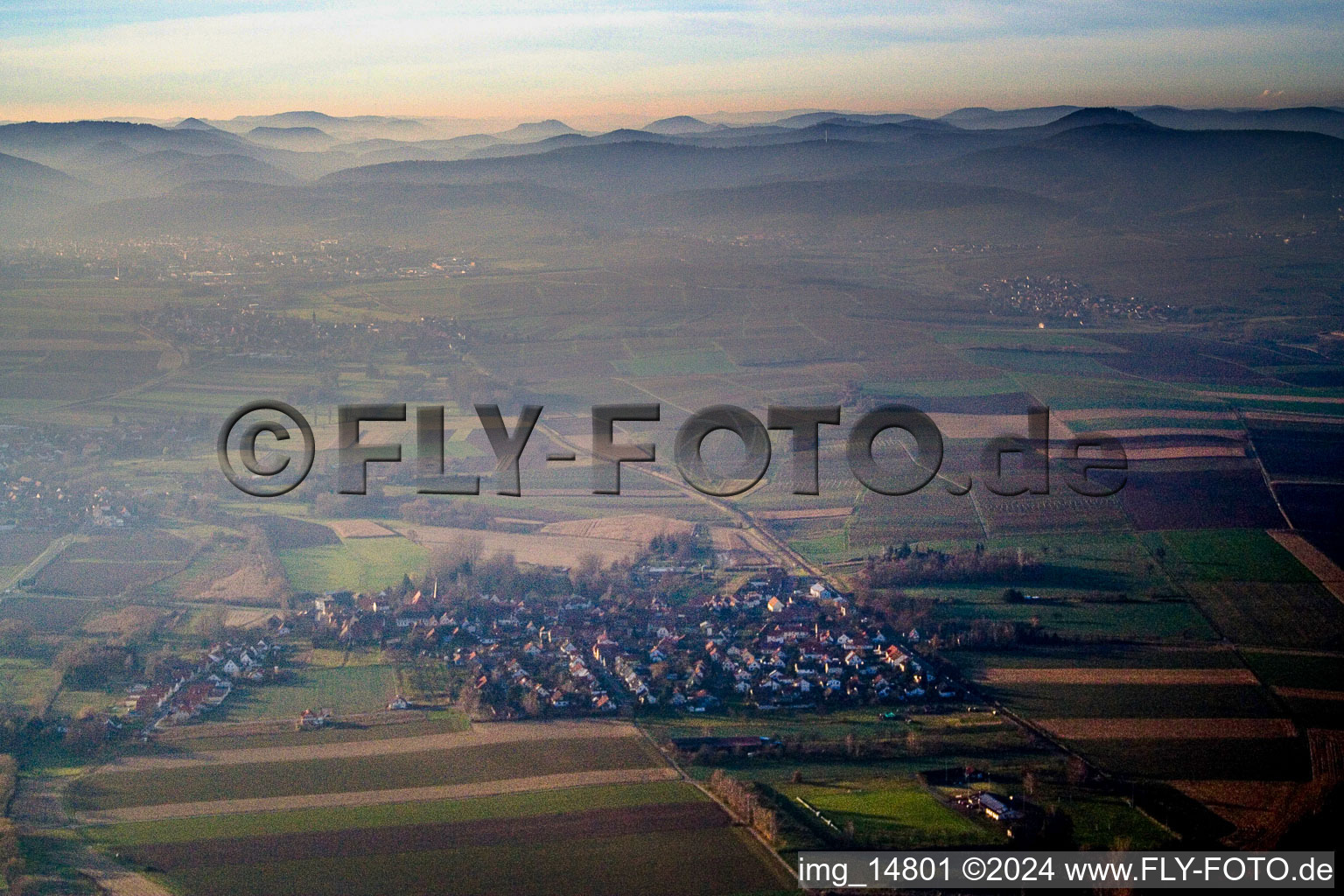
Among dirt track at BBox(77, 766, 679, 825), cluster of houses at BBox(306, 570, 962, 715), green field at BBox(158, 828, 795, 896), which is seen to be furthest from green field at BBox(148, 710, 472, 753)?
green field at BBox(158, 828, 795, 896)

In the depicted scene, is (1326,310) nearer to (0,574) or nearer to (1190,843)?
(1190,843)

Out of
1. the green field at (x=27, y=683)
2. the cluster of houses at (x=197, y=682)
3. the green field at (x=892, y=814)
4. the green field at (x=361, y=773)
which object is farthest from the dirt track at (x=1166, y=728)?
the green field at (x=27, y=683)

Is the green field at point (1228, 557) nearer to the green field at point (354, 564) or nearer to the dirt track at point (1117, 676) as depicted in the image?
the dirt track at point (1117, 676)

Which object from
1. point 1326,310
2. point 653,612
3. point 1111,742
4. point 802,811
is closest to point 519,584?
point 653,612

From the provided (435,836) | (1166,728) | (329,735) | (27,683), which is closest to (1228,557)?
(1166,728)

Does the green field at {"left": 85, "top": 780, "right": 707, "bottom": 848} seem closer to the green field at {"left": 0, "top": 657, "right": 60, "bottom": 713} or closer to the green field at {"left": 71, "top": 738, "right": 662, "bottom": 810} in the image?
the green field at {"left": 71, "top": 738, "right": 662, "bottom": 810}

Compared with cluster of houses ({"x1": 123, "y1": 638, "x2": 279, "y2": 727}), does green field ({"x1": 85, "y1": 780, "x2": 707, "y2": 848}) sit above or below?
below

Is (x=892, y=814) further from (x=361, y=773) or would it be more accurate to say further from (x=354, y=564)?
(x=354, y=564)
